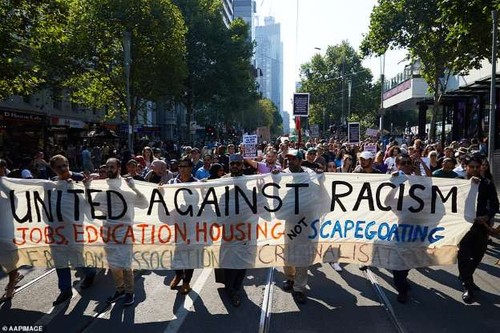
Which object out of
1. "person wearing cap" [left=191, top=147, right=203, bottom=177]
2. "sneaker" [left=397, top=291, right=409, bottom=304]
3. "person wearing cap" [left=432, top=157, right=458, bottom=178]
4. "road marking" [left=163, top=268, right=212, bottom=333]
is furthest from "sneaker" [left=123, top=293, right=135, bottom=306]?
"person wearing cap" [left=191, top=147, right=203, bottom=177]

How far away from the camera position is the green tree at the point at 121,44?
26.6 metres

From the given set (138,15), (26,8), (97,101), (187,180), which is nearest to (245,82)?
(97,101)

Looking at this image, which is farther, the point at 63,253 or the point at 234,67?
the point at 234,67

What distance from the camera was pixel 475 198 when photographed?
629cm

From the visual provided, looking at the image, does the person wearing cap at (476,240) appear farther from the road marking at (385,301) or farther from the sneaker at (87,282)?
the sneaker at (87,282)

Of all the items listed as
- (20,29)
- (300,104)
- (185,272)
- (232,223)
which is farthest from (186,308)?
(20,29)

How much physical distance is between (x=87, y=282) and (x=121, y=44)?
2263 cm

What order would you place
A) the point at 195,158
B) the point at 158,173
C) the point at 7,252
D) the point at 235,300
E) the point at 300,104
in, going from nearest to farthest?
1. the point at 235,300
2. the point at 7,252
3. the point at 158,173
4. the point at 195,158
5. the point at 300,104

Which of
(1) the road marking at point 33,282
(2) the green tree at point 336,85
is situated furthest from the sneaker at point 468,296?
(2) the green tree at point 336,85

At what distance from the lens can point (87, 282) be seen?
6.91m

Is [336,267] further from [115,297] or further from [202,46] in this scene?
[202,46]

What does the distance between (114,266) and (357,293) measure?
117 inches

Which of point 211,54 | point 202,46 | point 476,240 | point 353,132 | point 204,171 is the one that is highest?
point 202,46

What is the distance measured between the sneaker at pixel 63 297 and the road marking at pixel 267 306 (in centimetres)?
233
